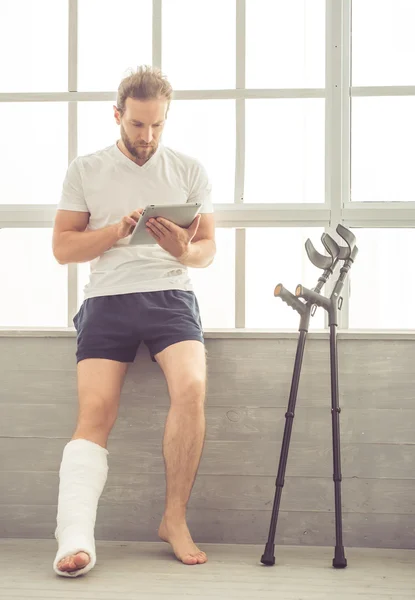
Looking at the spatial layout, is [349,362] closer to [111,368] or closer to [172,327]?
[172,327]

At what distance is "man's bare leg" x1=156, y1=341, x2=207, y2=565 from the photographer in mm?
2406

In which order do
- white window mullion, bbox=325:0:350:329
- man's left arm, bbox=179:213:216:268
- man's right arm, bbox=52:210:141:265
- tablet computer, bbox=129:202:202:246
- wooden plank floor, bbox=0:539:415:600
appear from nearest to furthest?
1. wooden plank floor, bbox=0:539:415:600
2. tablet computer, bbox=129:202:202:246
3. man's right arm, bbox=52:210:141:265
4. man's left arm, bbox=179:213:216:268
5. white window mullion, bbox=325:0:350:329

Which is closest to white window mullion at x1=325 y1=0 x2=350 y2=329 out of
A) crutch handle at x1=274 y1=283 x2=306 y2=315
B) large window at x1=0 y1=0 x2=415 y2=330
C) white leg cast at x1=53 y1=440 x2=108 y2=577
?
large window at x1=0 y1=0 x2=415 y2=330

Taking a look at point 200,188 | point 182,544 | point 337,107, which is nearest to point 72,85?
point 200,188

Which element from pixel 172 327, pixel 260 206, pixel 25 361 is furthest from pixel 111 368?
pixel 260 206

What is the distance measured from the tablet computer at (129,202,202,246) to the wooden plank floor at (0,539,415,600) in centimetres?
95

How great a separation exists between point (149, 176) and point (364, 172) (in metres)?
0.80

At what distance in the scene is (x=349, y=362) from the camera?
2660 millimetres

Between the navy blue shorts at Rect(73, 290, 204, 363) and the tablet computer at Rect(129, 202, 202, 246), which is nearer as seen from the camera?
the tablet computer at Rect(129, 202, 202, 246)

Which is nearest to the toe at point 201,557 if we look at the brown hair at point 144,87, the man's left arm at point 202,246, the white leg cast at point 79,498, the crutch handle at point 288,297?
the white leg cast at point 79,498

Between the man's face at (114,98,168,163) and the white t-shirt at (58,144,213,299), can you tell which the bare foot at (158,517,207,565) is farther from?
the man's face at (114,98,168,163)

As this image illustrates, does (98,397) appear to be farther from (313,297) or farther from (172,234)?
(313,297)

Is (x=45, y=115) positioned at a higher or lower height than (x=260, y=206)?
higher

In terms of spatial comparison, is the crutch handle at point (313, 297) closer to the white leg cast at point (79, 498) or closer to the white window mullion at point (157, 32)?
the white leg cast at point (79, 498)
